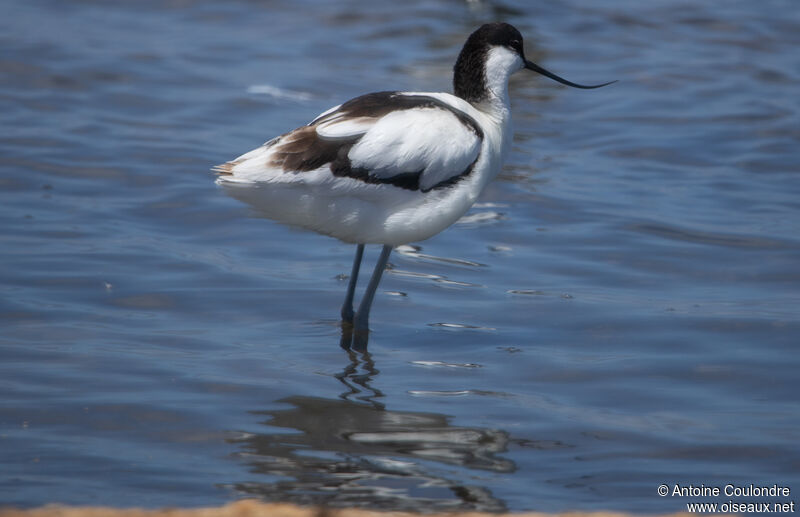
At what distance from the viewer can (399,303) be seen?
20.2 feet

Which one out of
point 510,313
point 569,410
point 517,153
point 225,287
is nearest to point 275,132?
point 517,153

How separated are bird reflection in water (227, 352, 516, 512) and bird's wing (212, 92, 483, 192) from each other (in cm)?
103

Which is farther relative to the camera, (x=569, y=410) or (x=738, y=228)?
(x=738, y=228)

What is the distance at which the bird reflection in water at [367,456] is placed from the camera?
12.8 feet

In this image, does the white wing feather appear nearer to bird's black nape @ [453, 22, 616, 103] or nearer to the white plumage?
the white plumage

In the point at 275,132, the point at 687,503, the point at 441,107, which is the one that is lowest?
the point at 687,503

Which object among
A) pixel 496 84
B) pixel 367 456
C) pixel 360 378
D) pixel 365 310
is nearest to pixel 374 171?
pixel 365 310

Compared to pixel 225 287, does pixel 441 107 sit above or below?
above

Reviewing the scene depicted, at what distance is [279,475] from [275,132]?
5.51 metres

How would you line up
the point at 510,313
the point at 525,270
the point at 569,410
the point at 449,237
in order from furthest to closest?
the point at 449,237, the point at 525,270, the point at 510,313, the point at 569,410

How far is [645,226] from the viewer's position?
24.1 ft

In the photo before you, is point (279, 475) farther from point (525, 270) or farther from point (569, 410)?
point (525, 270)

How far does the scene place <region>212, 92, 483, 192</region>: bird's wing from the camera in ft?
16.8

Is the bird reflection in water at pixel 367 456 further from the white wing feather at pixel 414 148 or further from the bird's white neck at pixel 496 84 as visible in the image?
the bird's white neck at pixel 496 84
